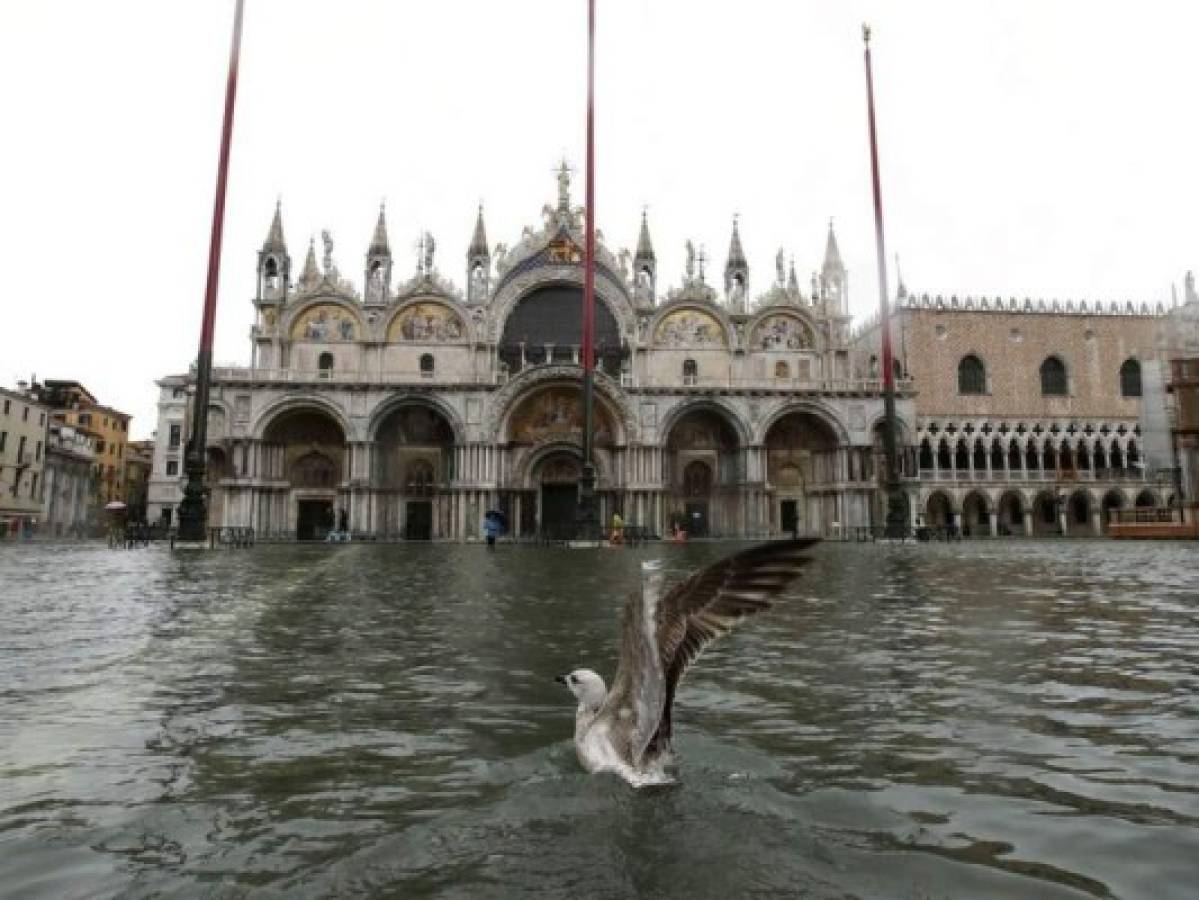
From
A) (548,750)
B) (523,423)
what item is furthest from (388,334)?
(548,750)

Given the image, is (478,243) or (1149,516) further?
(478,243)

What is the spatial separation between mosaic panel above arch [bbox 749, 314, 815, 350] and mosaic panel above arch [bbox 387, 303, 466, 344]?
15.4 metres

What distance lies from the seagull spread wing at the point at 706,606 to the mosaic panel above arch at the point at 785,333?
4009 cm

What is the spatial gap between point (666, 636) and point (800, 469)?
3964 cm

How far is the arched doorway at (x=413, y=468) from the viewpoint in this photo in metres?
38.5

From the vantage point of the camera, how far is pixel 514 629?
22.9 feet

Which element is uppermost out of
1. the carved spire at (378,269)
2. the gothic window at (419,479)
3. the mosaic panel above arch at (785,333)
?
the carved spire at (378,269)

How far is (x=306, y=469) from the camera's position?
39094 mm

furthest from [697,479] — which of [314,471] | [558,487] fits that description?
[314,471]

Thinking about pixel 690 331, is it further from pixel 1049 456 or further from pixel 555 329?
pixel 1049 456

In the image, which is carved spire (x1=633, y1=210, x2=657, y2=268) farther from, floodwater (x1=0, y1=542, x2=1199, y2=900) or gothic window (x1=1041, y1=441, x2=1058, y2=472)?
floodwater (x1=0, y1=542, x2=1199, y2=900)

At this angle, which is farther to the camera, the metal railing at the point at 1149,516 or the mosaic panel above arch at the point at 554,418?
the mosaic panel above arch at the point at 554,418

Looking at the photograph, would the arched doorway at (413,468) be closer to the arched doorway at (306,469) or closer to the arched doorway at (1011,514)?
the arched doorway at (306,469)

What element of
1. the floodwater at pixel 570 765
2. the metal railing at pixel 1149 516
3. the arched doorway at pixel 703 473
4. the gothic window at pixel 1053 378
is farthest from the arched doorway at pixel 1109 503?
the floodwater at pixel 570 765
